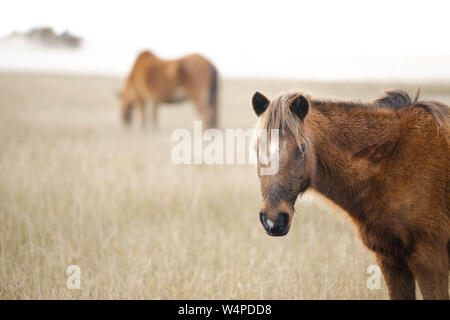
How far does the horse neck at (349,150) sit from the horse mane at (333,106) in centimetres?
8

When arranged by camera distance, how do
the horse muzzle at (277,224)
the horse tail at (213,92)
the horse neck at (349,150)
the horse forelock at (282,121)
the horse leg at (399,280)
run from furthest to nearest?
the horse tail at (213,92) < the horse leg at (399,280) < the horse neck at (349,150) < the horse forelock at (282,121) < the horse muzzle at (277,224)

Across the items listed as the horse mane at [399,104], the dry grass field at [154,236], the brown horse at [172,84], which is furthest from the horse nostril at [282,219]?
the brown horse at [172,84]

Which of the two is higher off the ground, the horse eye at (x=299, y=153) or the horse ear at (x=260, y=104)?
the horse ear at (x=260, y=104)

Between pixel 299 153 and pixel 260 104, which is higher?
pixel 260 104

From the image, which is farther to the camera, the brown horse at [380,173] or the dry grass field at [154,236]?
the dry grass field at [154,236]

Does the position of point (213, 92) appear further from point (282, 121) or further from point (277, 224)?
point (277, 224)

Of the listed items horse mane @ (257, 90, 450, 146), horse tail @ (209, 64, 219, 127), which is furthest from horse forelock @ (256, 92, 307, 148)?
horse tail @ (209, 64, 219, 127)

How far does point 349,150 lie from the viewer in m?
2.50

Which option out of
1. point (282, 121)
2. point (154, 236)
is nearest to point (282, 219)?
point (282, 121)

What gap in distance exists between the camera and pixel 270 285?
3.49 metres

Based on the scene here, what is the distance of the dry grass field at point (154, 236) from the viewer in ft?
11.3
